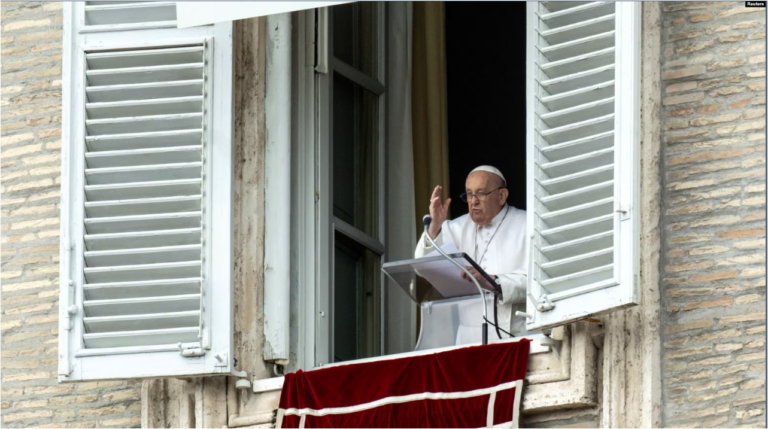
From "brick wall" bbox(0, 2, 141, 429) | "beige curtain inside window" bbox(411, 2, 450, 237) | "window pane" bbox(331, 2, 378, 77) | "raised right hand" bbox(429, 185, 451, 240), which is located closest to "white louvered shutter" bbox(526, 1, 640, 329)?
"raised right hand" bbox(429, 185, 451, 240)

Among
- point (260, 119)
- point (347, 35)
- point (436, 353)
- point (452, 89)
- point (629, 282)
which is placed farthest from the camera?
point (452, 89)

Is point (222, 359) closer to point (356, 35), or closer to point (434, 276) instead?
point (434, 276)

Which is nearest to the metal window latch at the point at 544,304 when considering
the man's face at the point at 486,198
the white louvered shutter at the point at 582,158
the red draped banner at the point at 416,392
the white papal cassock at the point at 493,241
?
the white louvered shutter at the point at 582,158

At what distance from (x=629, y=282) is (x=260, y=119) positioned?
1842mm

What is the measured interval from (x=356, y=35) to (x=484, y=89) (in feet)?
7.51

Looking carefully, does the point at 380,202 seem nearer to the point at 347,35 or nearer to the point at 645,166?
the point at 347,35

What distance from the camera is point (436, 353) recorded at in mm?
8547

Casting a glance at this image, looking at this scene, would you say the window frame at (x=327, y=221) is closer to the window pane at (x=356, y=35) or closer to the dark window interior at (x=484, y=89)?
the window pane at (x=356, y=35)

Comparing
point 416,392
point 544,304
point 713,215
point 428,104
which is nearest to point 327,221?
point 416,392

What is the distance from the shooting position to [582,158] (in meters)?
8.35

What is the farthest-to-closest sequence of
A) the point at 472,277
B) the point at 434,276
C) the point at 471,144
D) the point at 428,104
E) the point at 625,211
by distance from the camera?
the point at 471,144 → the point at 428,104 → the point at 434,276 → the point at 472,277 → the point at 625,211

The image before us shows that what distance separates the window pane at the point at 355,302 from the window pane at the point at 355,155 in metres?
0.14

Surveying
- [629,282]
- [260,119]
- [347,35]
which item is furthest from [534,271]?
[347,35]

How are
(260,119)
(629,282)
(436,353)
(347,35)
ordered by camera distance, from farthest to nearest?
(347,35), (260,119), (436,353), (629,282)
